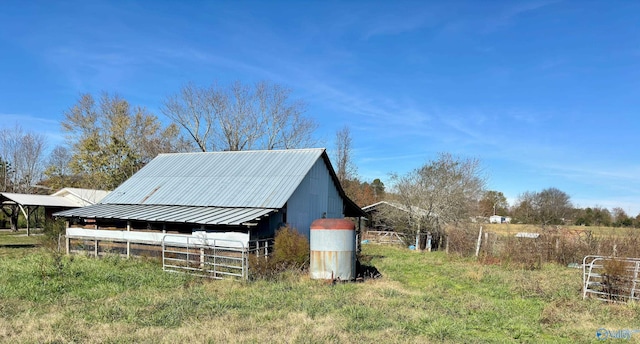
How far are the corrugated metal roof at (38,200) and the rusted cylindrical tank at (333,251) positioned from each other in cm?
2925

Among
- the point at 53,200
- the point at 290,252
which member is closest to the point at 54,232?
the point at 290,252

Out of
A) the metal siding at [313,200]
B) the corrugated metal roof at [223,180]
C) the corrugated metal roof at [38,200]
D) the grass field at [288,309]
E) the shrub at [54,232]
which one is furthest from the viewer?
the corrugated metal roof at [38,200]

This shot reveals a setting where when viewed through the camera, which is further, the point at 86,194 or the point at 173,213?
the point at 86,194

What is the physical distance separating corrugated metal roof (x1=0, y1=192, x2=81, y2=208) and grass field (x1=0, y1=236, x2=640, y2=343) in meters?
22.8

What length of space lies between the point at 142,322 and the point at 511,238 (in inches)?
692

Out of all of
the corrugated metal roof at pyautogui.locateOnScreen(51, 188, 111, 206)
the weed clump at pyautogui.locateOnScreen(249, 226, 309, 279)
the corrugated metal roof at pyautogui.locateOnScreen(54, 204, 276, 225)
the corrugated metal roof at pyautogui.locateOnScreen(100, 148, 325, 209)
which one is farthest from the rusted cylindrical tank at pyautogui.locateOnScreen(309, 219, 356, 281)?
the corrugated metal roof at pyautogui.locateOnScreen(51, 188, 111, 206)

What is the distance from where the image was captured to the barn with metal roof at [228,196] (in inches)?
685

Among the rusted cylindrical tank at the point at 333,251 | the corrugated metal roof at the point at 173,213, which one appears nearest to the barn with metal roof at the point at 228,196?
the corrugated metal roof at the point at 173,213

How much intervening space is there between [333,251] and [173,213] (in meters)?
8.12

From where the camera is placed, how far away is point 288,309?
31.8 ft

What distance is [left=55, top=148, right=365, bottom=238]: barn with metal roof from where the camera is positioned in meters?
17.4

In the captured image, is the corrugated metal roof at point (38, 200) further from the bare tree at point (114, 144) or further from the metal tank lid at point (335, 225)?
the metal tank lid at point (335, 225)

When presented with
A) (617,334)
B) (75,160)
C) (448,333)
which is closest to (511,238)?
(617,334)

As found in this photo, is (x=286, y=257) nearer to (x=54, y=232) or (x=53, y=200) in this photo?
(x=54, y=232)
